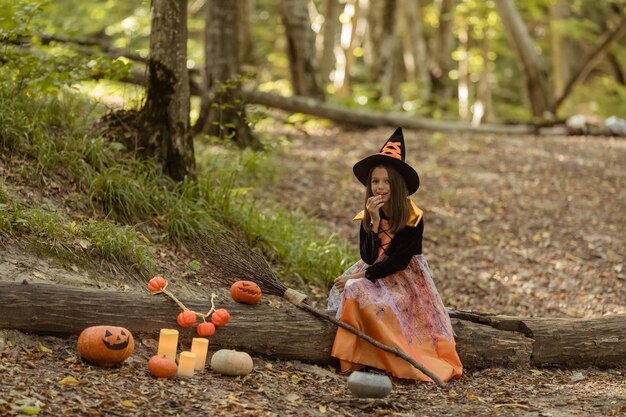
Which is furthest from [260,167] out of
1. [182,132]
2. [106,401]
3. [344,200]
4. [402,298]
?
[106,401]

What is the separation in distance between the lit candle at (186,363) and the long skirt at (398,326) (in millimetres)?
1034

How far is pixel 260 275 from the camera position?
5551 mm

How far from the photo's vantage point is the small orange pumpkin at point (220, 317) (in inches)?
192

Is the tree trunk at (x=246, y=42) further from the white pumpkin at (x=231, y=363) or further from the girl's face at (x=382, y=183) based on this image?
the white pumpkin at (x=231, y=363)

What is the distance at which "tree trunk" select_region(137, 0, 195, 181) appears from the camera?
6992 millimetres

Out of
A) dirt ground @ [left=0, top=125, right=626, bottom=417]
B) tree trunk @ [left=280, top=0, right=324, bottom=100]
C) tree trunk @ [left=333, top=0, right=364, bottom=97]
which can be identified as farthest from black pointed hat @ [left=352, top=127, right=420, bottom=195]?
tree trunk @ [left=333, top=0, right=364, bottom=97]

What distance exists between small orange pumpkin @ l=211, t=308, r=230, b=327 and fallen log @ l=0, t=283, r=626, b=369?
0.09 meters

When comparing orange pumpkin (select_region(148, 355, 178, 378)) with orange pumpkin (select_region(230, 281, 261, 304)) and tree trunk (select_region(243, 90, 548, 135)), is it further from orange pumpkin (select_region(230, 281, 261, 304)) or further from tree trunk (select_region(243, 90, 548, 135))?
tree trunk (select_region(243, 90, 548, 135))

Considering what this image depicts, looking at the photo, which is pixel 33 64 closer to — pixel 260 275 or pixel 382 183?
pixel 260 275

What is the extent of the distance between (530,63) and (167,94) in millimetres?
11858

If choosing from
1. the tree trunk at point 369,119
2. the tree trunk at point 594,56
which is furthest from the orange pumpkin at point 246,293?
the tree trunk at point 594,56

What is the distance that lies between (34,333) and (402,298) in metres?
2.35

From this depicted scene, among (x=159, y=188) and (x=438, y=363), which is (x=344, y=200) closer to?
(x=159, y=188)

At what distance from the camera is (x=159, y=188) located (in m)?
6.91
